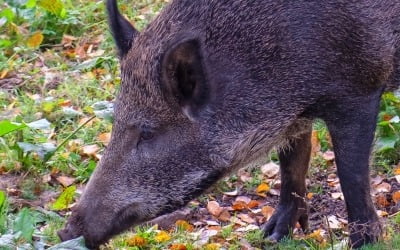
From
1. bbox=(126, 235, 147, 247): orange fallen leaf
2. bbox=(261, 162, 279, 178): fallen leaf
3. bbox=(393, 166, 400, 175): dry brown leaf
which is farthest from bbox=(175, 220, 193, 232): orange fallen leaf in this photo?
bbox=(393, 166, 400, 175): dry brown leaf

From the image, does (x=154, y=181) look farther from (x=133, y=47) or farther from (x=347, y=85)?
(x=347, y=85)

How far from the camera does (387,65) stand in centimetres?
477

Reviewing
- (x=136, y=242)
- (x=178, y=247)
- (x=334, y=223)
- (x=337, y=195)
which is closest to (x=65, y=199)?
(x=136, y=242)

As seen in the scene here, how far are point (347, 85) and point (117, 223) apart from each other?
1.33 metres

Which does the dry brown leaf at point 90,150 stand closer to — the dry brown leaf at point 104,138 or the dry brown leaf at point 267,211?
the dry brown leaf at point 104,138

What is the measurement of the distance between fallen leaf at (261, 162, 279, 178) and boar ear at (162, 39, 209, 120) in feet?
5.27

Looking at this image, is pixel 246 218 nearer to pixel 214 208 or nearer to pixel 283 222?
pixel 214 208

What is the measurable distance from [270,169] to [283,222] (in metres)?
0.89

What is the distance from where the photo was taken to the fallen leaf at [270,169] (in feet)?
19.9

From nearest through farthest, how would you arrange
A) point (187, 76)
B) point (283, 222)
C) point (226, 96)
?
point (187, 76) < point (226, 96) < point (283, 222)

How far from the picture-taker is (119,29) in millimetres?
4926

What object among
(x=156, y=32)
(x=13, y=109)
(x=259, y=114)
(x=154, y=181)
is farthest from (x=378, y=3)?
(x=13, y=109)

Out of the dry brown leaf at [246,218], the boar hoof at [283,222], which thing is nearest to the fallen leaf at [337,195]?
the boar hoof at [283,222]

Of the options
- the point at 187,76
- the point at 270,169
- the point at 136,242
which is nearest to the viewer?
the point at 187,76
